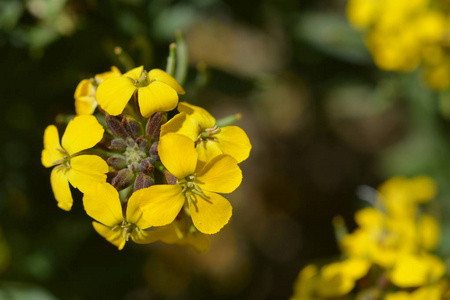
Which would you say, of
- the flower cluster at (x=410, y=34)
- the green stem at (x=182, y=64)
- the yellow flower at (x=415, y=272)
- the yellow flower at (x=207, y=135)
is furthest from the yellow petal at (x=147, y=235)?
the flower cluster at (x=410, y=34)

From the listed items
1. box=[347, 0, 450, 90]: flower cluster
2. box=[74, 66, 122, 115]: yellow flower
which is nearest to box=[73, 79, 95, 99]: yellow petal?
box=[74, 66, 122, 115]: yellow flower

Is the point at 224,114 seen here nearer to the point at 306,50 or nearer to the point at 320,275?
the point at 306,50

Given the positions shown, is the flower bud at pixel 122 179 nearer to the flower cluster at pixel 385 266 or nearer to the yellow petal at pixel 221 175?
the yellow petal at pixel 221 175

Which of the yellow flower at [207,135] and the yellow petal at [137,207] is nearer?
the yellow petal at [137,207]

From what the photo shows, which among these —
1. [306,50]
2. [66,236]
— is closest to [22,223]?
[66,236]

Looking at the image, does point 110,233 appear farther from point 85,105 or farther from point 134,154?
point 85,105

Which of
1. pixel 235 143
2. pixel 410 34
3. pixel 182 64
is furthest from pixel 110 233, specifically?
pixel 410 34
